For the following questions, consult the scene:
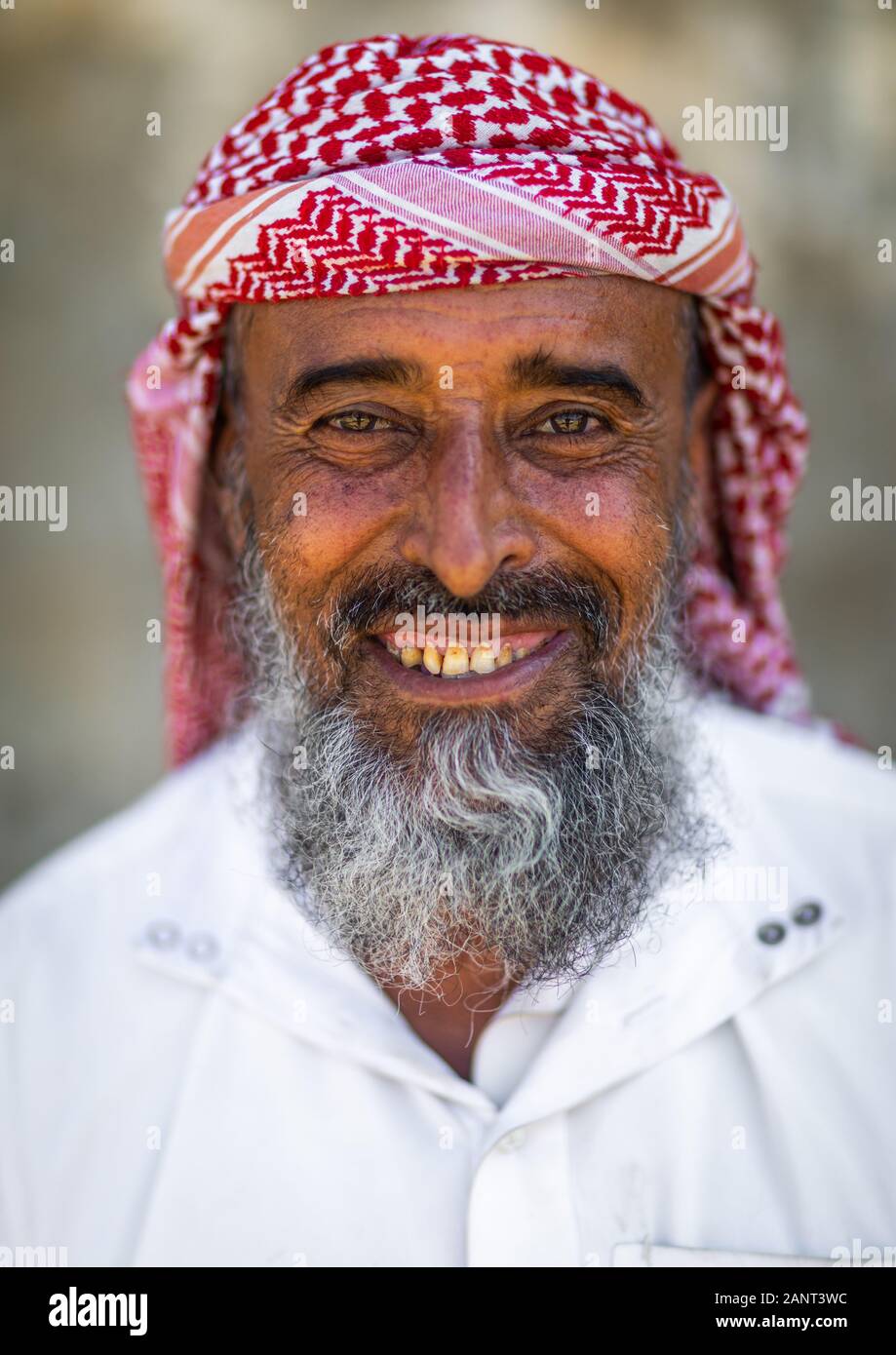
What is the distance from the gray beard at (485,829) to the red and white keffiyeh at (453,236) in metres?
0.41

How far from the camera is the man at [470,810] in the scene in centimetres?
186

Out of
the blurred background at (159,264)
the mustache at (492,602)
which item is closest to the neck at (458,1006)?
the mustache at (492,602)

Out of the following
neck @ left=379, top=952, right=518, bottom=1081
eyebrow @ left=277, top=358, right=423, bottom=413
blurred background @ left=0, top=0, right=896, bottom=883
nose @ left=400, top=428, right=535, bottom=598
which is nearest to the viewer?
nose @ left=400, top=428, right=535, bottom=598

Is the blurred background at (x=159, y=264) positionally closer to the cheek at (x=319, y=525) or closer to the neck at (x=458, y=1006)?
the cheek at (x=319, y=525)

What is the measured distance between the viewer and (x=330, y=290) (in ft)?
6.16

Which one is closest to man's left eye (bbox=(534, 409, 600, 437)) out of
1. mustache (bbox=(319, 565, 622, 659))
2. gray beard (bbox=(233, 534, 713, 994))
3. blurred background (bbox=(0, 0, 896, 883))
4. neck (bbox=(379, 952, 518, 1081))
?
mustache (bbox=(319, 565, 622, 659))

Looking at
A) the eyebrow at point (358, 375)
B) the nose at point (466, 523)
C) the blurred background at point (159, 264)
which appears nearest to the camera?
the nose at point (466, 523)

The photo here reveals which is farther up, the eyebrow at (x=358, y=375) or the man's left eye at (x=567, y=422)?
the eyebrow at (x=358, y=375)

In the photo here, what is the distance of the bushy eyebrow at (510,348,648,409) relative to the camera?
1860 mm

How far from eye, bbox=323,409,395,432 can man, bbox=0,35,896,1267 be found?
0.06 ft

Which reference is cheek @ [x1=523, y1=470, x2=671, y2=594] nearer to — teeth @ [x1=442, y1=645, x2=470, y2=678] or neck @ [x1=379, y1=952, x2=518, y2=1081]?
teeth @ [x1=442, y1=645, x2=470, y2=678]

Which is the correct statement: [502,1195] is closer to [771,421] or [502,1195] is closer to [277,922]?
[277,922]

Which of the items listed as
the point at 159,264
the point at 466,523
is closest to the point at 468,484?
the point at 466,523
